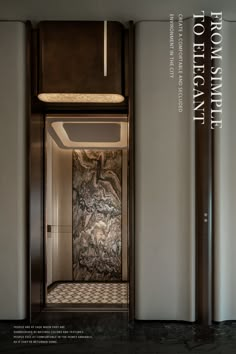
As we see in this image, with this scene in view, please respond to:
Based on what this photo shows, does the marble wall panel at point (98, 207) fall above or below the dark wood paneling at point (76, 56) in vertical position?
below

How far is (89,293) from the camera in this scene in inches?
176

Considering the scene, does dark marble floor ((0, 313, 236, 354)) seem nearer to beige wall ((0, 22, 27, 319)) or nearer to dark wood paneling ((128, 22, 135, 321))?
dark wood paneling ((128, 22, 135, 321))

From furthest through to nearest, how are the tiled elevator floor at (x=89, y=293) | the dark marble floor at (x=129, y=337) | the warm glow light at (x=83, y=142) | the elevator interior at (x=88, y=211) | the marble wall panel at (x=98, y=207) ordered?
the marble wall panel at (x=98, y=207), the elevator interior at (x=88, y=211), the warm glow light at (x=83, y=142), the tiled elevator floor at (x=89, y=293), the dark marble floor at (x=129, y=337)

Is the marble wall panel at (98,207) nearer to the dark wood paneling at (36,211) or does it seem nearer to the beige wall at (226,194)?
the dark wood paneling at (36,211)

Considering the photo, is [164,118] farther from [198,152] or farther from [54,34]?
[54,34]

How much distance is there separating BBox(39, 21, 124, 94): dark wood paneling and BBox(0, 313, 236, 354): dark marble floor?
260cm

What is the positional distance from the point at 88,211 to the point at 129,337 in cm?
219

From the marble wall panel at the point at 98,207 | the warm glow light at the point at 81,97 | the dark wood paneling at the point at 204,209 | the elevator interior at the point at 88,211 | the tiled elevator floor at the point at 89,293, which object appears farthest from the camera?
the marble wall panel at the point at 98,207

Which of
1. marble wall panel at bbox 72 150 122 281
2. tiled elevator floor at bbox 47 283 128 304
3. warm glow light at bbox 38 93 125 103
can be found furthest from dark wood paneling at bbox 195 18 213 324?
marble wall panel at bbox 72 150 122 281

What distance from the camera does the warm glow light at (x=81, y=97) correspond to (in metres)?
3.57

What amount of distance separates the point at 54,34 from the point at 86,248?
10.4 ft

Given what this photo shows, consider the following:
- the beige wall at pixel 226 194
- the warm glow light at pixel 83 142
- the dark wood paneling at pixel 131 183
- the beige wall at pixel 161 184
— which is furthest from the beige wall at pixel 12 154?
the beige wall at pixel 226 194

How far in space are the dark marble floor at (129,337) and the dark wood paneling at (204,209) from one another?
0.26 m

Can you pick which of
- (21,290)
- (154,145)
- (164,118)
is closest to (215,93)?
(164,118)
